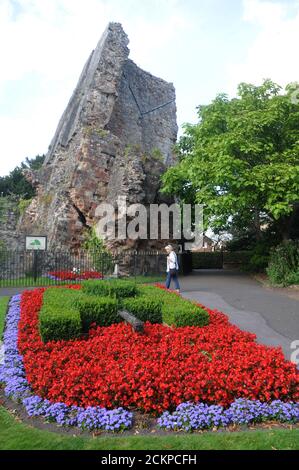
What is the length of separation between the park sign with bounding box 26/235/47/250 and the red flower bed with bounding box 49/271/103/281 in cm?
135

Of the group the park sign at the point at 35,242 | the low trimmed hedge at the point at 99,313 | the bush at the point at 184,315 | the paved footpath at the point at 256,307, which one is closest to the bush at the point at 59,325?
the low trimmed hedge at the point at 99,313

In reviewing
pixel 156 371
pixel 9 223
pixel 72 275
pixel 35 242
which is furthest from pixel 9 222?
pixel 156 371

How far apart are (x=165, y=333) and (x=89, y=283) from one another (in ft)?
11.8

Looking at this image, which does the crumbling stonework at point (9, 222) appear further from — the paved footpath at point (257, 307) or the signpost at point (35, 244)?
the paved footpath at point (257, 307)

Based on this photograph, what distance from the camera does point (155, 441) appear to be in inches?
161

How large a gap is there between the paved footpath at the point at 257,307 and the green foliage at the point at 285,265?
0.93 m

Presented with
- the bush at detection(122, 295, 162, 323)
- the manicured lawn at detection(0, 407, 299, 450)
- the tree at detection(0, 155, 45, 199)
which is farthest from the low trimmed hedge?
the tree at detection(0, 155, 45, 199)

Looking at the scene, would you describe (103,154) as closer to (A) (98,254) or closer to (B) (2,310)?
(A) (98,254)

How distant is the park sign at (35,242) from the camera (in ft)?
55.8

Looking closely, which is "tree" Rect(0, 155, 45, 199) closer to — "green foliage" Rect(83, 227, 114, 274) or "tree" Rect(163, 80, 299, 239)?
"green foliage" Rect(83, 227, 114, 274)

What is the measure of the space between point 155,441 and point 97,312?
413 centimetres

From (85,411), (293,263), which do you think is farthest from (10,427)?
(293,263)

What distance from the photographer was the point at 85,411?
180 inches
